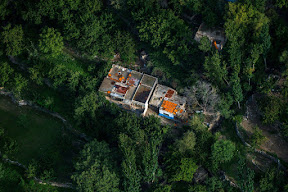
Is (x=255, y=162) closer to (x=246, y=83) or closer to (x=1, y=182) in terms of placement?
(x=246, y=83)

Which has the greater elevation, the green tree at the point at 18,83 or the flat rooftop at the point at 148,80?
the flat rooftop at the point at 148,80

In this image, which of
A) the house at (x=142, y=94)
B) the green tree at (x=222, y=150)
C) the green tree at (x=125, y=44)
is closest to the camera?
the green tree at (x=222, y=150)

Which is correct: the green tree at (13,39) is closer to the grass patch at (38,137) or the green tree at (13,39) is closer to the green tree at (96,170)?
the grass patch at (38,137)

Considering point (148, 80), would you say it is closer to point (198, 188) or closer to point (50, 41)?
point (50, 41)

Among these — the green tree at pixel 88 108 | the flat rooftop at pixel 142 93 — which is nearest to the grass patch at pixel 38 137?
the green tree at pixel 88 108

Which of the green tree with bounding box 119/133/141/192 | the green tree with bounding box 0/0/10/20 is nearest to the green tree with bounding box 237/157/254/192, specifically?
the green tree with bounding box 119/133/141/192

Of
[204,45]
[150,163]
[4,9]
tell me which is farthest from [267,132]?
[4,9]
